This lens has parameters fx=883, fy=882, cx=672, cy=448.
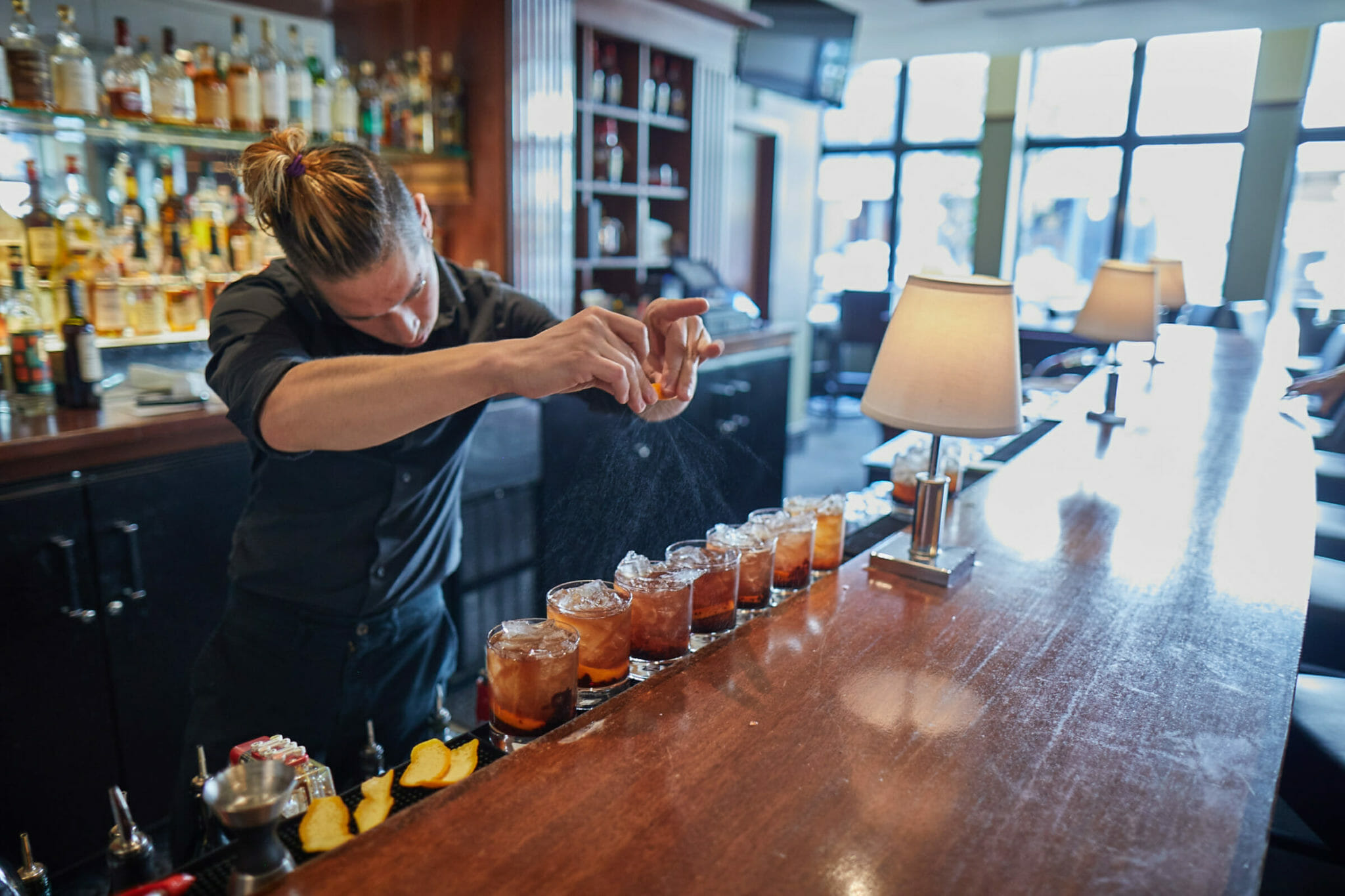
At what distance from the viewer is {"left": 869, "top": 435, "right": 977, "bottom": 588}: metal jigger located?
1.42 meters

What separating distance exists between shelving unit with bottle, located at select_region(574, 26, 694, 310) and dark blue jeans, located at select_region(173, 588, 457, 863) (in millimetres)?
2974

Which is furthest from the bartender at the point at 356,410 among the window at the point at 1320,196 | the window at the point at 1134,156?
the window at the point at 1320,196

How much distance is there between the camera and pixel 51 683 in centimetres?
200

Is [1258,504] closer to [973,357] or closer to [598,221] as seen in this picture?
[973,357]

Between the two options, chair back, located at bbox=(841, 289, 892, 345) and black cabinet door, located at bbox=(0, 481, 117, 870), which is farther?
chair back, located at bbox=(841, 289, 892, 345)

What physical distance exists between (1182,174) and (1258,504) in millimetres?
7038

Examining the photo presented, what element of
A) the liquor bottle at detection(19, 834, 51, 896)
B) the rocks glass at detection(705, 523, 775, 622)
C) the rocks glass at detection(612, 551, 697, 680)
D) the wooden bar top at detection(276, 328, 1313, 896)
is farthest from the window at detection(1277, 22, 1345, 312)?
the liquor bottle at detection(19, 834, 51, 896)

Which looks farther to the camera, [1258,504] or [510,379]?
[1258,504]

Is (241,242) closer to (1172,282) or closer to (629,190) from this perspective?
(629,190)

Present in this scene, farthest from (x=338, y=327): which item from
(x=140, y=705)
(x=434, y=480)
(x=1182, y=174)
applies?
(x=1182, y=174)

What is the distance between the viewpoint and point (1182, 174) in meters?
7.66

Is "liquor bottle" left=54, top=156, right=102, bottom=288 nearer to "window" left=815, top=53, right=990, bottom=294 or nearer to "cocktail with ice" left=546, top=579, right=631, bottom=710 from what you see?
"cocktail with ice" left=546, top=579, right=631, bottom=710

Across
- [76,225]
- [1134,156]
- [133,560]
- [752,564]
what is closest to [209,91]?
[76,225]

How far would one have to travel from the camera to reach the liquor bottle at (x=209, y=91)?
8.64 ft
